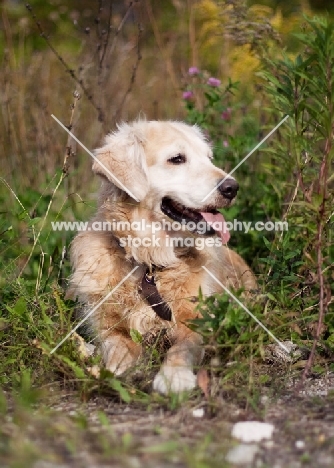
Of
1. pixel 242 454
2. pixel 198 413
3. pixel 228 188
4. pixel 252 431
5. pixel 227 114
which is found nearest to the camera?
pixel 242 454

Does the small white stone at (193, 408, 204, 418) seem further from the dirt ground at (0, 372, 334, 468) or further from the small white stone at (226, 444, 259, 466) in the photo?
the small white stone at (226, 444, 259, 466)

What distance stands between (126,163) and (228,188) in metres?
0.58

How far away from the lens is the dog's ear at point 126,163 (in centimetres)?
359

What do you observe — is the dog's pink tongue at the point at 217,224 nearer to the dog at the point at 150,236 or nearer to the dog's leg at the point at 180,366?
the dog at the point at 150,236

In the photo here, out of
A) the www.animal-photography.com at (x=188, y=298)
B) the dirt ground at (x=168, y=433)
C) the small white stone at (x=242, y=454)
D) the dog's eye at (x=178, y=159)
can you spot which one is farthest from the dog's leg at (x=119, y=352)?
the dog's eye at (x=178, y=159)

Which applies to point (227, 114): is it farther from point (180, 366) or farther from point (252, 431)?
point (252, 431)

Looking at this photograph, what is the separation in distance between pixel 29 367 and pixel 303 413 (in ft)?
4.21

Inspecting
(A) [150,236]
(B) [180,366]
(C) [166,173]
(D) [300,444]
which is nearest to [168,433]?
(D) [300,444]

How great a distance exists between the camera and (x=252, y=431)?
88.4 inches

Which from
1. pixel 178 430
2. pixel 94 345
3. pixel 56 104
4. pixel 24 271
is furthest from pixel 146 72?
pixel 178 430

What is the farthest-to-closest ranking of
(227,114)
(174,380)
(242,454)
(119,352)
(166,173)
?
(227,114), (166,173), (119,352), (174,380), (242,454)

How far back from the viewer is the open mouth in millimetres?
3627

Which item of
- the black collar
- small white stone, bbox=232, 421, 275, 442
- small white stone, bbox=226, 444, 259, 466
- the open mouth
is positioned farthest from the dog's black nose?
small white stone, bbox=226, 444, 259, 466

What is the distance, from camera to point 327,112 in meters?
2.78
